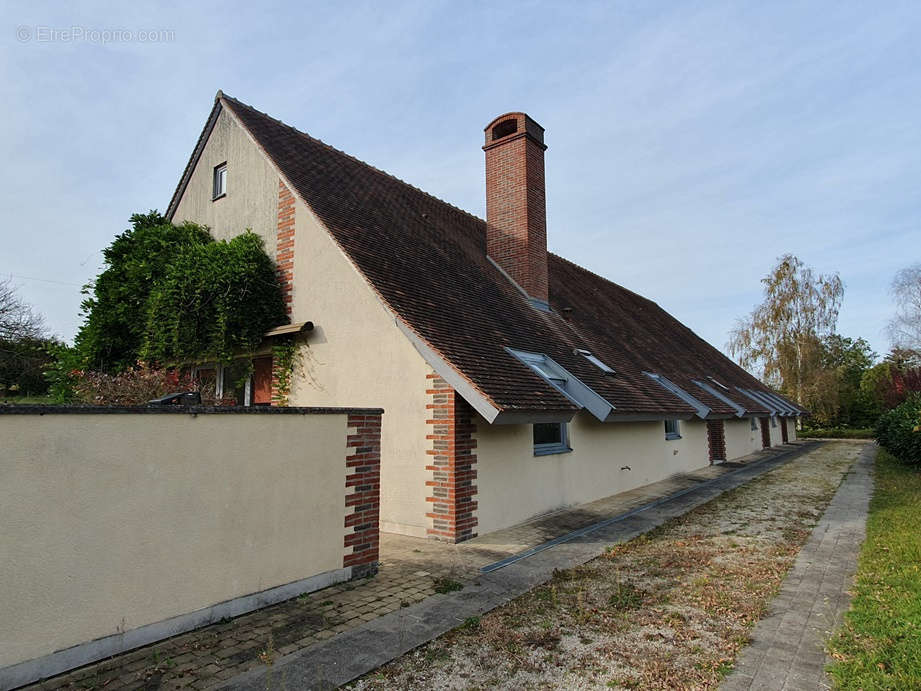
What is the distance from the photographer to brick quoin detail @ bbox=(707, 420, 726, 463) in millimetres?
16859

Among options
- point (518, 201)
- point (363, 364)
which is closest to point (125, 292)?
point (363, 364)

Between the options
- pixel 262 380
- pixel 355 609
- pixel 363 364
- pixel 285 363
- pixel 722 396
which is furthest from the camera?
pixel 722 396

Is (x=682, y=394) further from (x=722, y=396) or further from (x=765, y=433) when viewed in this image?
(x=765, y=433)

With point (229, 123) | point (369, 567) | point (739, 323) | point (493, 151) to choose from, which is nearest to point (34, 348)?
point (229, 123)

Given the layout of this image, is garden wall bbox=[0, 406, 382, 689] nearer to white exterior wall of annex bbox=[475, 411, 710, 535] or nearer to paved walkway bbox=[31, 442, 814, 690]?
paved walkway bbox=[31, 442, 814, 690]

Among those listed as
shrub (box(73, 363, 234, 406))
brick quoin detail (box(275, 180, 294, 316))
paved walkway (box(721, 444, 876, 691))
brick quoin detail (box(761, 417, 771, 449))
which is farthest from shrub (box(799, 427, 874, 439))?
shrub (box(73, 363, 234, 406))

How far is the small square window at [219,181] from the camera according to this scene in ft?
35.7

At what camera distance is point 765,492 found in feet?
37.2

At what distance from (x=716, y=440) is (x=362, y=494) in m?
15.3

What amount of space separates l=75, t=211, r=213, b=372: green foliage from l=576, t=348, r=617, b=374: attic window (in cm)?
782

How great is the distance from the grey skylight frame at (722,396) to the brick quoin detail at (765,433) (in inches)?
322

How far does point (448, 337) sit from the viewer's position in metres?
7.53

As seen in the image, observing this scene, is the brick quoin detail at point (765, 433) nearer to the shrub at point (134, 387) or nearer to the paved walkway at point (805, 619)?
the paved walkway at point (805, 619)

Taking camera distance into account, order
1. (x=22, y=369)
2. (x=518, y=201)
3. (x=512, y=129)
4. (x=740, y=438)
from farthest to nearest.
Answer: (x=740, y=438) → (x=22, y=369) → (x=512, y=129) → (x=518, y=201)
